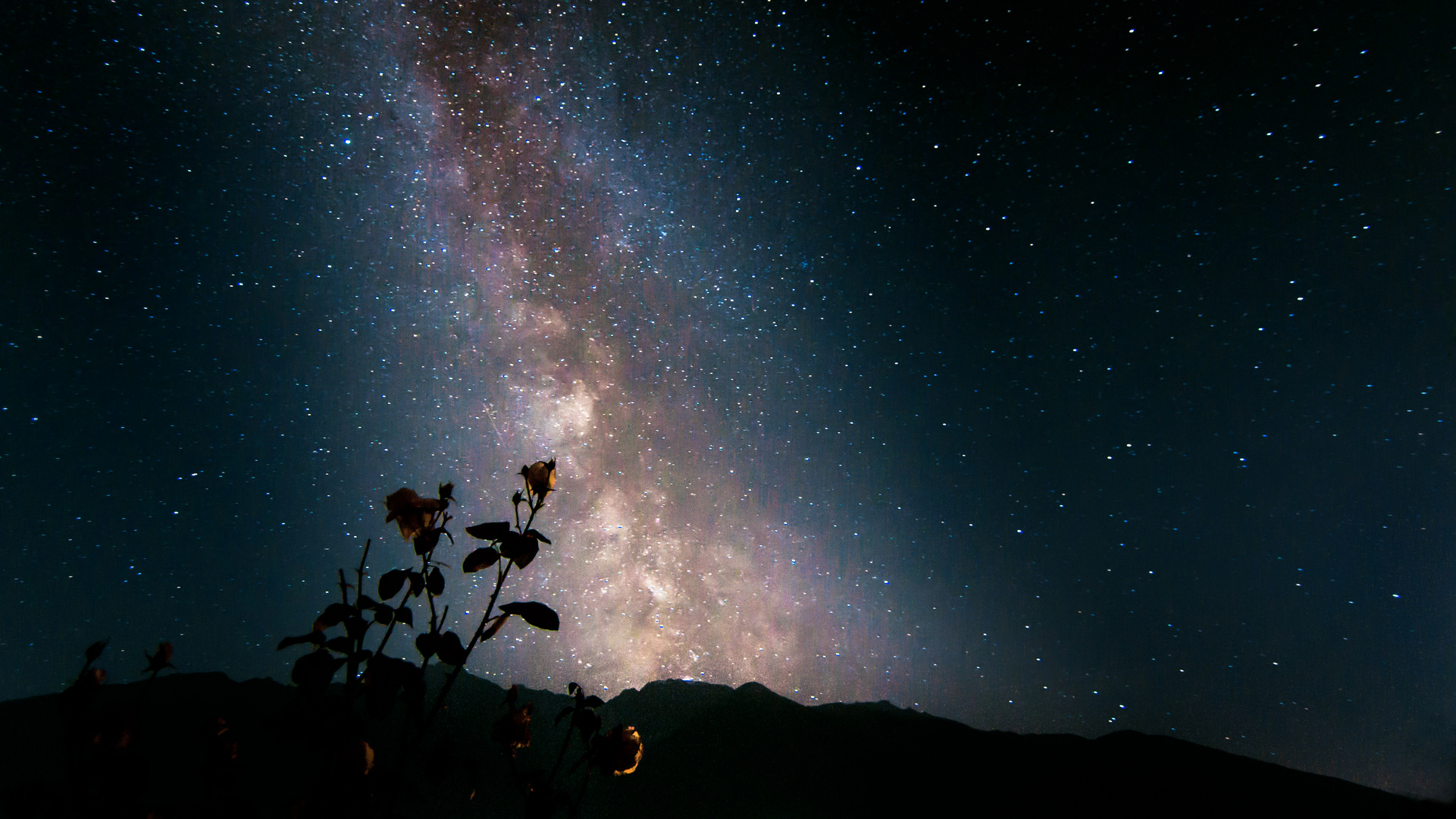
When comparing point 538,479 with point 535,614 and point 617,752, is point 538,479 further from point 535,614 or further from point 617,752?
point 617,752

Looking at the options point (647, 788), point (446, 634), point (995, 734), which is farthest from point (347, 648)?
point (995, 734)

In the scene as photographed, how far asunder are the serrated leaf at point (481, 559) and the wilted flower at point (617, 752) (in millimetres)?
643

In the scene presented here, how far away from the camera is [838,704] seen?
59.7 metres

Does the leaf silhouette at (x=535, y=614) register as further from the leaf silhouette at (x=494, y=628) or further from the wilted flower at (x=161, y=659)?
the wilted flower at (x=161, y=659)

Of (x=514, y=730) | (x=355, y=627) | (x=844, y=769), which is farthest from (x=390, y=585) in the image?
(x=844, y=769)

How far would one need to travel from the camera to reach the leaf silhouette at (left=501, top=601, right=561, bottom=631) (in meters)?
1.39

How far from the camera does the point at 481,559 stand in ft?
4.53

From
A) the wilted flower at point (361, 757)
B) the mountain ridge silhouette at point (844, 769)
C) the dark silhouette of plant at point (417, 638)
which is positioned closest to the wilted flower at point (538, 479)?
the dark silhouette of plant at point (417, 638)

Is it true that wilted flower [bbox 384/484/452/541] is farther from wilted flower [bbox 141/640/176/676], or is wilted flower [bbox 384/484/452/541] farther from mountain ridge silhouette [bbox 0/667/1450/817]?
mountain ridge silhouette [bbox 0/667/1450/817]

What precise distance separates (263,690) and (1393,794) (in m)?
67.3

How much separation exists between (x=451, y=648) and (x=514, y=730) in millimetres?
689

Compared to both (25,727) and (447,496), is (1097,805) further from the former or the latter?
(25,727)

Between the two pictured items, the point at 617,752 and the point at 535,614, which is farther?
the point at 617,752

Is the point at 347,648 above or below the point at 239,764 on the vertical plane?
above
